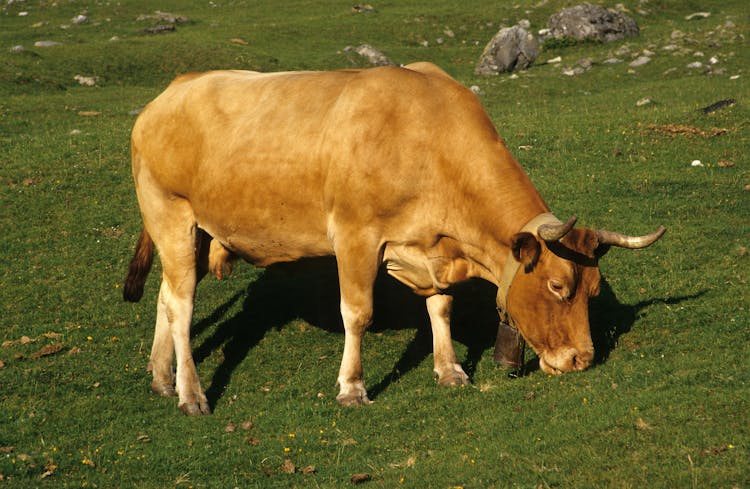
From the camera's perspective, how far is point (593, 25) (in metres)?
36.8

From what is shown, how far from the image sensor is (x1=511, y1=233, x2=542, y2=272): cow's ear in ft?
31.4

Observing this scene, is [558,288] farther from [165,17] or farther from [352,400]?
[165,17]

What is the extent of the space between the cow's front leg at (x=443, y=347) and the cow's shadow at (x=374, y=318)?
0.43m

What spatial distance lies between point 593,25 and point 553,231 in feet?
96.3

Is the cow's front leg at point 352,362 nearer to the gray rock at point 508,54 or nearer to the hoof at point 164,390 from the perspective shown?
the hoof at point 164,390

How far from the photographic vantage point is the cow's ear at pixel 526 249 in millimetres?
9562

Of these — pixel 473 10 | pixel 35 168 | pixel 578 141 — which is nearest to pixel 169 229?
pixel 35 168

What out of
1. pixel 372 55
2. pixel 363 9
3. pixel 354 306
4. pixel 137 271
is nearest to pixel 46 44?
pixel 372 55

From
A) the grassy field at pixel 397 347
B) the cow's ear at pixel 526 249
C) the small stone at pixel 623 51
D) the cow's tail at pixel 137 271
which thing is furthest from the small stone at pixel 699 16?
the cow's ear at pixel 526 249

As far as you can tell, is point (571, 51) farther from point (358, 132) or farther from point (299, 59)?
point (358, 132)

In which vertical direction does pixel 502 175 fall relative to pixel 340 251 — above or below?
above

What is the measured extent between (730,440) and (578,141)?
12.2 metres

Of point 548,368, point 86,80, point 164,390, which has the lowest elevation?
point 86,80

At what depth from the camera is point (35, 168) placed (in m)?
19.6
